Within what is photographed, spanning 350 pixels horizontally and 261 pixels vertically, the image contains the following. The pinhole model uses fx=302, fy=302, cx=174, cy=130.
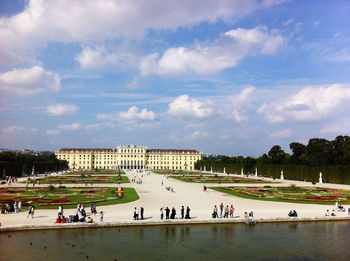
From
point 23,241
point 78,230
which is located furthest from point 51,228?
point 23,241

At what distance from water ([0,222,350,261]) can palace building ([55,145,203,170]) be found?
134 meters

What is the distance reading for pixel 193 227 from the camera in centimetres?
1677

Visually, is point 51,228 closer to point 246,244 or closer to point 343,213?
point 246,244

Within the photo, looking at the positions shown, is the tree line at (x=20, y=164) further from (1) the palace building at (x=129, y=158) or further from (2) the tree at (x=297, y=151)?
(2) the tree at (x=297, y=151)

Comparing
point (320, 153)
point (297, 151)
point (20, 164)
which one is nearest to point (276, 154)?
point (297, 151)

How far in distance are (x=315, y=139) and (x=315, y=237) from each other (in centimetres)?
5364

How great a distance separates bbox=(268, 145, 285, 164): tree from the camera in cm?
7681

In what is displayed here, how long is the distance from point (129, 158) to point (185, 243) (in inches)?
5531

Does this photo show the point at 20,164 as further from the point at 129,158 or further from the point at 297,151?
the point at 129,158

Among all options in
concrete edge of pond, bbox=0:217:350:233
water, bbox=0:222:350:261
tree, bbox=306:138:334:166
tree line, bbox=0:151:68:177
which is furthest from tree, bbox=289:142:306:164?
tree line, bbox=0:151:68:177

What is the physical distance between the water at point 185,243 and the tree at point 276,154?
2426 inches

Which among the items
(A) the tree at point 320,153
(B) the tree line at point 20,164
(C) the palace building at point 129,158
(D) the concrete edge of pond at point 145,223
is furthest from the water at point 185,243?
(C) the palace building at point 129,158

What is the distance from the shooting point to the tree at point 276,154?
76.8 meters

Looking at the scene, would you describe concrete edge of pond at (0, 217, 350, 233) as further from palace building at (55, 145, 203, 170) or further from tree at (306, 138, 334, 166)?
palace building at (55, 145, 203, 170)
